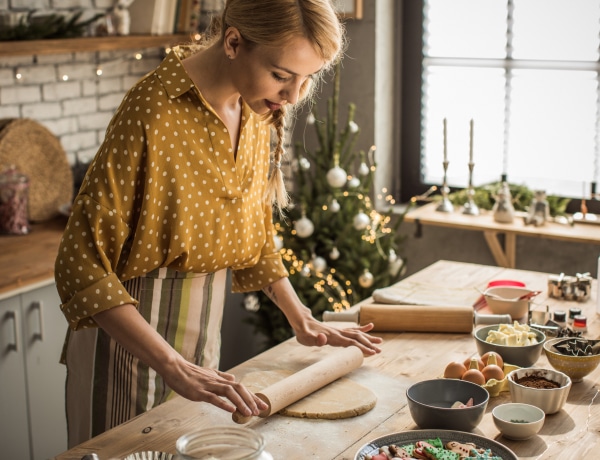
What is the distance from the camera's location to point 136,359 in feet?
6.43

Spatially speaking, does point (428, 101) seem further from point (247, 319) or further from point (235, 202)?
point (235, 202)

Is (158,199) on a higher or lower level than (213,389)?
higher

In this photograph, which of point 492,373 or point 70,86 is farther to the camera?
point 70,86

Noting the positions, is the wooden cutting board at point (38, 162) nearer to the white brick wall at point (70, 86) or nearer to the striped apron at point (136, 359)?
the white brick wall at point (70, 86)

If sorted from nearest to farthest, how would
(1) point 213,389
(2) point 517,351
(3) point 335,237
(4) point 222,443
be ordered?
(4) point 222,443 → (1) point 213,389 → (2) point 517,351 → (3) point 335,237

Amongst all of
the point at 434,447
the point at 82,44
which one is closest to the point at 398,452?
the point at 434,447

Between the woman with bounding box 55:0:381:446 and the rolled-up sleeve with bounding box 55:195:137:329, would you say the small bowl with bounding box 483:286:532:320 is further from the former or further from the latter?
the rolled-up sleeve with bounding box 55:195:137:329

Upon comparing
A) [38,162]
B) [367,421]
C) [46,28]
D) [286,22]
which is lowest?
[367,421]

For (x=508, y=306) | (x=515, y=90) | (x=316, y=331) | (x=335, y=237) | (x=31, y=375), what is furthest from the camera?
(x=515, y=90)

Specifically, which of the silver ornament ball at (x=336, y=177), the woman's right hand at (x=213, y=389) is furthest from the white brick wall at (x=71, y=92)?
the woman's right hand at (x=213, y=389)

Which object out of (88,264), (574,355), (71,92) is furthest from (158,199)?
(71,92)

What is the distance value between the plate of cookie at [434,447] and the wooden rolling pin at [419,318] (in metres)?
0.66

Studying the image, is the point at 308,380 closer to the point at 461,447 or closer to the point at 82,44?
the point at 461,447

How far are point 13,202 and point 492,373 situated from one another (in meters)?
2.29
